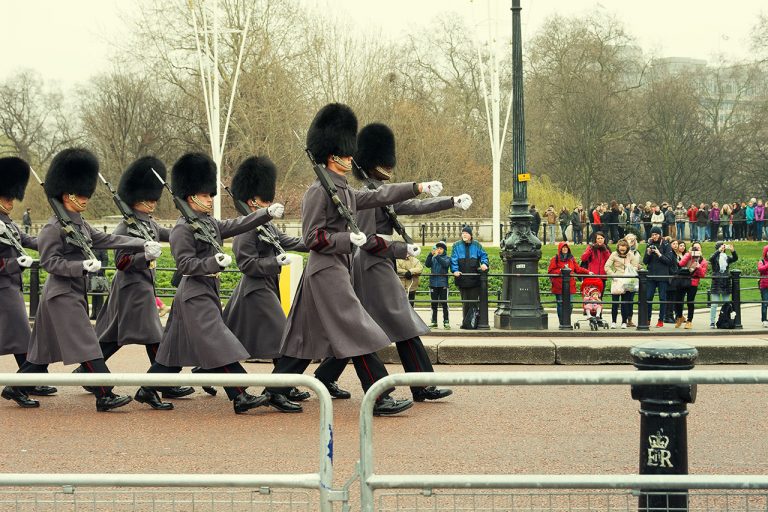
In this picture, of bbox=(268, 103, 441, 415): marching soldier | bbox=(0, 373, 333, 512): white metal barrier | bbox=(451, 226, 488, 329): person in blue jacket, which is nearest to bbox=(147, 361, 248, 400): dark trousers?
bbox=(268, 103, 441, 415): marching soldier

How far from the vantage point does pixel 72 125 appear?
6138 centimetres

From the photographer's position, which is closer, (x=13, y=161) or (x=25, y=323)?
(x=25, y=323)

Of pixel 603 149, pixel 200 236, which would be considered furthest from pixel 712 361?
pixel 603 149

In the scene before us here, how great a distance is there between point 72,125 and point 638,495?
2367 inches

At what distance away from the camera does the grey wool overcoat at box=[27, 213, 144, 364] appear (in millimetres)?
8703

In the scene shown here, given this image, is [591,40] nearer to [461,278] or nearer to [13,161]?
[461,278]

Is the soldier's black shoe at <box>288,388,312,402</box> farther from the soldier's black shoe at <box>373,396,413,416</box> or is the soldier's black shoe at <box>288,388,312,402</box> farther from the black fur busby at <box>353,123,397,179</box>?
the black fur busby at <box>353,123,397,179</box>

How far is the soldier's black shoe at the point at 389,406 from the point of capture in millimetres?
8008

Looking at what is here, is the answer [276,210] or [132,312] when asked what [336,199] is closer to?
[276,210]

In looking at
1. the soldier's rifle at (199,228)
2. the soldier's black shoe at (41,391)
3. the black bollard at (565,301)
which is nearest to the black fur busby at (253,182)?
the soldier's rifle at (199,228)

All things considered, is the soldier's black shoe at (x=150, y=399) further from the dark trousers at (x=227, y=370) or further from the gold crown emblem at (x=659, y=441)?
the gold crown emblem at (x=659, y=441)

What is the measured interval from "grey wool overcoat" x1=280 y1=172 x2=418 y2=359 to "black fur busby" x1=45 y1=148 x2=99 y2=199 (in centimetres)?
213

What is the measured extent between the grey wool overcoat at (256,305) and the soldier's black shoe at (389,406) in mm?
1307

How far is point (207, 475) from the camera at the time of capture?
436 cm
